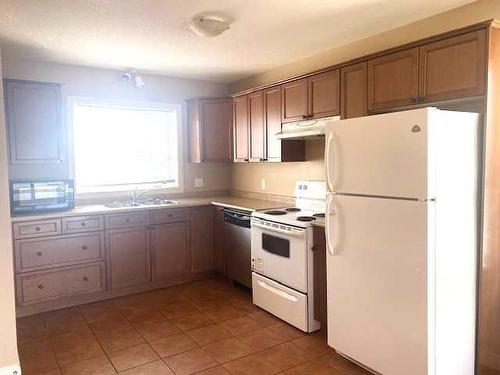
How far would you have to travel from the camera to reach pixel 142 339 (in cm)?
303

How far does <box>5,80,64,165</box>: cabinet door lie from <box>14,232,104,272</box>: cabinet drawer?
31.2 inches

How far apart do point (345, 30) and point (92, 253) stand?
311cm

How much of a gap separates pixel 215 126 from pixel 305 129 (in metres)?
1.59

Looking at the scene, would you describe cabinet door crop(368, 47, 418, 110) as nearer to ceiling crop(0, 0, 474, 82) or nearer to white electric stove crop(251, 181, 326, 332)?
ceiling crop(0, 0, 474, 82)

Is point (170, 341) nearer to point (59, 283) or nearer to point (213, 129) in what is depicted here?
point (59, 283)

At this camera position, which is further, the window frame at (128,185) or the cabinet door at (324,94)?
the window frame at (128,185)

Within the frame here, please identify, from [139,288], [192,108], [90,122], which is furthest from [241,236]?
[90,122]

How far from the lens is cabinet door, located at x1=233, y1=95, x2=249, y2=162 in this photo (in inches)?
171

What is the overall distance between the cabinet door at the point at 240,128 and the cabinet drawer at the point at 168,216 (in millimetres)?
921

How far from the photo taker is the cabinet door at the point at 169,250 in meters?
4.13

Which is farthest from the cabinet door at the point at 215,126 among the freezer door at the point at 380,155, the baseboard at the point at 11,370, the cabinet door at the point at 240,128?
the baseboard at the point at 11,370

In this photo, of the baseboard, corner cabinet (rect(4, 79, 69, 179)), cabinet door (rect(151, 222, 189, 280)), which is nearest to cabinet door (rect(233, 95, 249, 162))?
cabinet door (rect(151, 222, 189, 280))

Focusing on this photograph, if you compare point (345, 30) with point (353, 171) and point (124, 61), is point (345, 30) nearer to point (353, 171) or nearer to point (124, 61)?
point (353, 171)

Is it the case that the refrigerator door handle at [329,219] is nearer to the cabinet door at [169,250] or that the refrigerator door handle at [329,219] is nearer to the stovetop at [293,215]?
the stovetop at [293,215]
